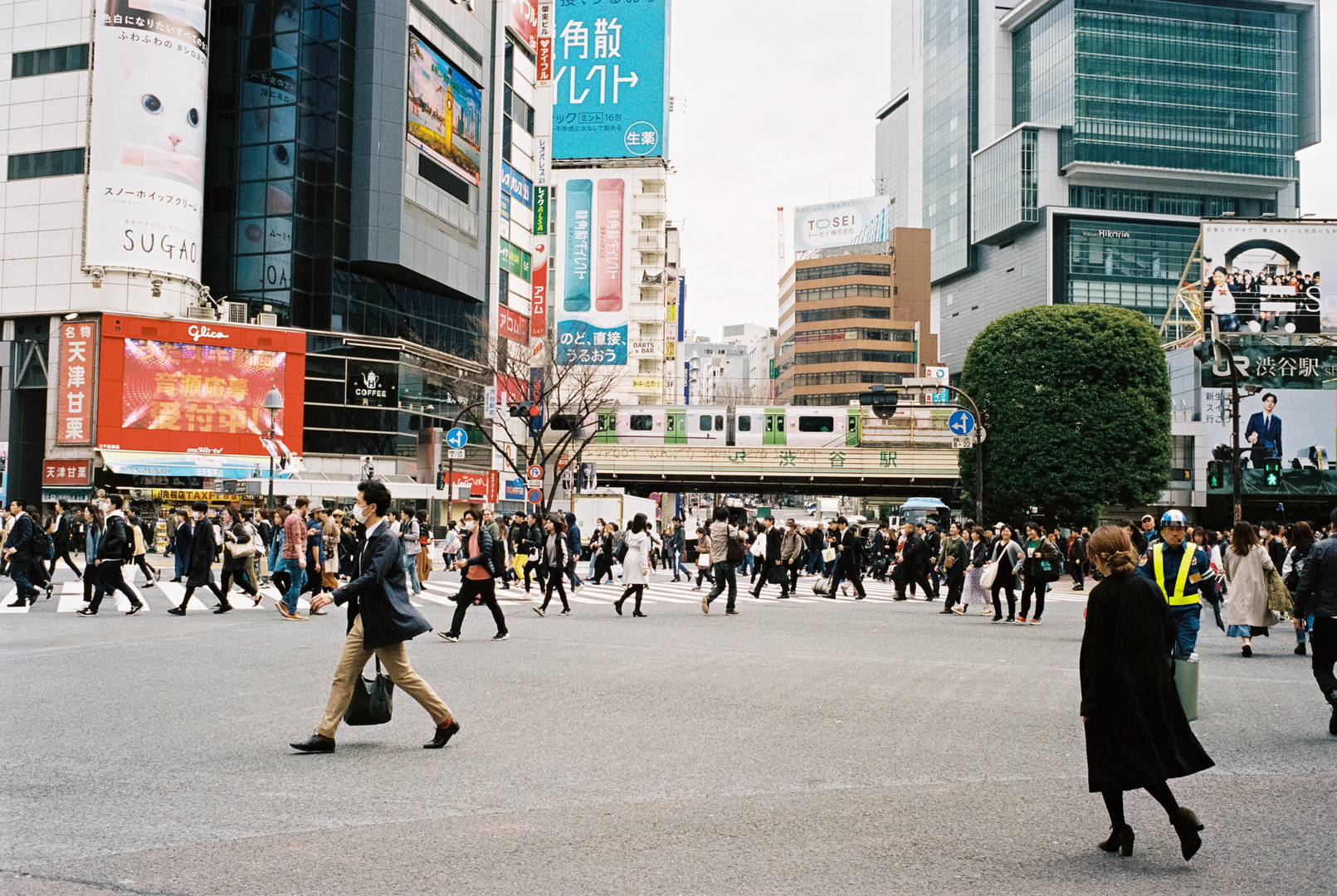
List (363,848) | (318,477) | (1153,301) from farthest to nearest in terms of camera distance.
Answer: (1153,301)
(318,477)
(363,848)

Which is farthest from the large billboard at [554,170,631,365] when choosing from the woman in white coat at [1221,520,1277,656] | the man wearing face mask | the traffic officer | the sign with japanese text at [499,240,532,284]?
the traffic officer

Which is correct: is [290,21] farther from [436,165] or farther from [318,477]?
[318,477]

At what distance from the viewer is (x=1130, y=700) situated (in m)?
5.04

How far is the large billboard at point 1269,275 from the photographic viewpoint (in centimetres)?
5459

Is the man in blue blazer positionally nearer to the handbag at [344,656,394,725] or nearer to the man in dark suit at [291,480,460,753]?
the man in dark suit at [291,480,460,753]

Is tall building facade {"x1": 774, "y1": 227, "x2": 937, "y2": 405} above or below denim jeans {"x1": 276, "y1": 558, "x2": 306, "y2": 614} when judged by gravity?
above

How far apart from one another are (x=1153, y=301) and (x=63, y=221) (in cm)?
9239

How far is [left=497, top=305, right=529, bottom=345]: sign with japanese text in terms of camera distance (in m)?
63.3

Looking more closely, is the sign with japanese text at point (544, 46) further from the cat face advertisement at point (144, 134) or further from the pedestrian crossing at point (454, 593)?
the pedestrian crossing at point (454, 593)

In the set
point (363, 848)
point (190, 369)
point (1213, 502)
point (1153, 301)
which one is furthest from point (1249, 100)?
point (363, 848)

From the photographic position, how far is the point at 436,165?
5497cm

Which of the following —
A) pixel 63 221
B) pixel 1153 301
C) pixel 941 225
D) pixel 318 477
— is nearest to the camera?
pixel 63 221

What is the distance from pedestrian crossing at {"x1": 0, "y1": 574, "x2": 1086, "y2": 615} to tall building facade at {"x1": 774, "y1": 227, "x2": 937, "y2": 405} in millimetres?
85257

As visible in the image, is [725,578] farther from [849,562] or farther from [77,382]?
[77,382]
